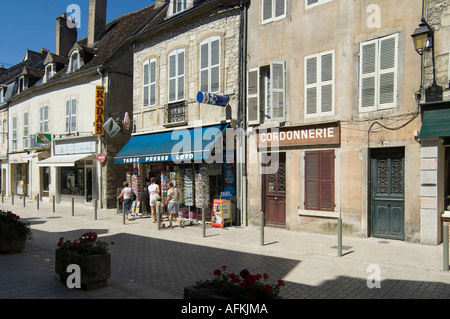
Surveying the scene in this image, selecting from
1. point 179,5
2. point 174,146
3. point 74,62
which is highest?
point 179,5

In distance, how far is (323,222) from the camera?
9.95 m

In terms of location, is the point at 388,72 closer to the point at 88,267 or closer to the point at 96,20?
the point at 88,267

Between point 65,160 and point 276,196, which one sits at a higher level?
point 65,160

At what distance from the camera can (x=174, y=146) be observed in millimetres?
12977

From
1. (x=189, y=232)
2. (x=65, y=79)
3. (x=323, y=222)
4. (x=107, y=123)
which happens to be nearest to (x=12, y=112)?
(x=65, y=79)

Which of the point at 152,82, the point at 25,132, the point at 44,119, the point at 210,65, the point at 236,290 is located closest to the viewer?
the point at 236,290

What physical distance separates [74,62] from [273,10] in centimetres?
→ 1324

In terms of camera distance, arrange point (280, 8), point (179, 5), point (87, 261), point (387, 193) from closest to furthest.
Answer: point (87, 261), point (387, 193), point (280, 8), point (179, 5)

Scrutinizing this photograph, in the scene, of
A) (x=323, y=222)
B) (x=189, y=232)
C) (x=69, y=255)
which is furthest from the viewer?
(x=189, y=232)

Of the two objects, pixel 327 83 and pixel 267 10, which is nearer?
pixel 327 83

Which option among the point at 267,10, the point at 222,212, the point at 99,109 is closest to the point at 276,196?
the point at 222,212

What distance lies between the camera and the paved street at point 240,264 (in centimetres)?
541
